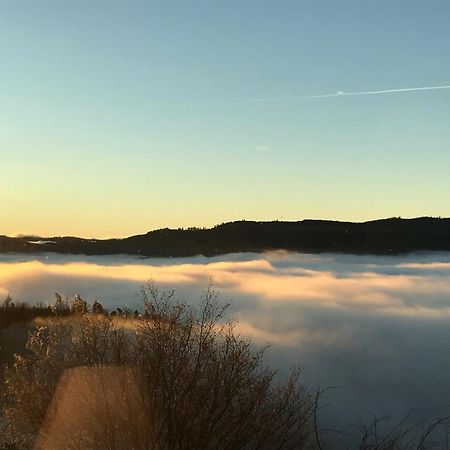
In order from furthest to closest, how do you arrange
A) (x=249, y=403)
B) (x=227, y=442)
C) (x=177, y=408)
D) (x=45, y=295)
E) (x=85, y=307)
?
(x=45, y=295), (x=85, y=307), (x=249, y=403), (x=227, y=442), (x=177, y=408)

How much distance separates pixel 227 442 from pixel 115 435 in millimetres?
4438

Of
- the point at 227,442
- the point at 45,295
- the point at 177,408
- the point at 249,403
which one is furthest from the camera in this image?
the point at 45,295

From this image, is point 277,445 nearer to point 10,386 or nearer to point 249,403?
point 249,403

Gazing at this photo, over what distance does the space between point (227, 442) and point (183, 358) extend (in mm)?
3659

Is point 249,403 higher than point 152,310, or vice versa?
point 152,310

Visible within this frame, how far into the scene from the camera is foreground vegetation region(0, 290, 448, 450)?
2631cm

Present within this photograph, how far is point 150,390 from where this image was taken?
88.1ft

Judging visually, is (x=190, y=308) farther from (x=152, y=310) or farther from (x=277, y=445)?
(x=277, y=445)

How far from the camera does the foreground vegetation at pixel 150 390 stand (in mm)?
26312

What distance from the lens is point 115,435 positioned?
26.3m

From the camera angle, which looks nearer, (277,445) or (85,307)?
(277,445)

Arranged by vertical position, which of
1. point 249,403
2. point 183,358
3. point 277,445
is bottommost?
point 277,445

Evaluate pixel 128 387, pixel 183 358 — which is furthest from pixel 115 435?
pixel 183 358

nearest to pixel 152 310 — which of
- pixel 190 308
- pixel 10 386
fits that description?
pixel 190 308
